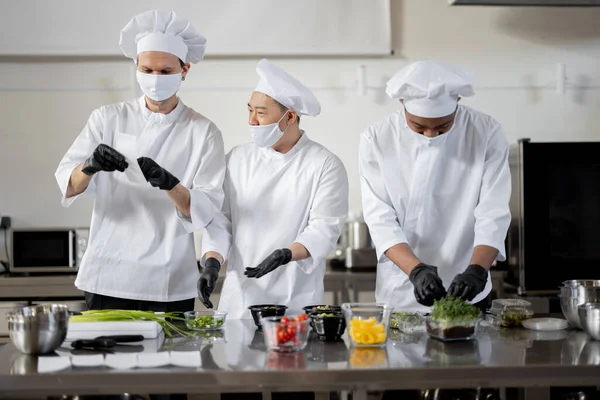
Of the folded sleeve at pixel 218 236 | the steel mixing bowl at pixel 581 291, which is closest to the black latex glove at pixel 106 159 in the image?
the folded sleeve at pixel 218 236

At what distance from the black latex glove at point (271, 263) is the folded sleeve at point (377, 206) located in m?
0.31

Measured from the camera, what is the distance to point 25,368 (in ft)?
5.60

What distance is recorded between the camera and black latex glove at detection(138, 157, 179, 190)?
92.0 inches

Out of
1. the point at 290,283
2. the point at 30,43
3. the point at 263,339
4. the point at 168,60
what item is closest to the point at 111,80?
the point at 30,43

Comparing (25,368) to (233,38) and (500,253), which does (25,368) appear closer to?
(500,253)

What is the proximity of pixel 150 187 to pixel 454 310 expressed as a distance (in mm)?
1169

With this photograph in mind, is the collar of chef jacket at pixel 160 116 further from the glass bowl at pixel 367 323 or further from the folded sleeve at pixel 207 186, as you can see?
the glass bowl at pixel 367 323

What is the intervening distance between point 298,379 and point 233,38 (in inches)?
110

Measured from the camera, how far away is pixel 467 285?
84.4 inches

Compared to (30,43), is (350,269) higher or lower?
lower

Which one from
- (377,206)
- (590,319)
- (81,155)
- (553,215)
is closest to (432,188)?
(377,206)

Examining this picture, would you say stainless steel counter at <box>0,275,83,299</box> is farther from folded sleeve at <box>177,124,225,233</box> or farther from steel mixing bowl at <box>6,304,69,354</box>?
steel mixing bowl at <box>6,304,69,354</box>

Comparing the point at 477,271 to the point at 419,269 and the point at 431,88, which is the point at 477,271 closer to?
the point at 419,269

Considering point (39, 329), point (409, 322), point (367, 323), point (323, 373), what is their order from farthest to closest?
point (409, 322), point (367, 323), point (39, 329), point (323, 373)
